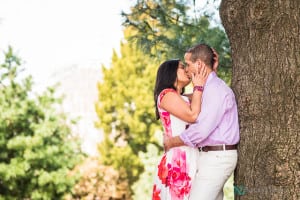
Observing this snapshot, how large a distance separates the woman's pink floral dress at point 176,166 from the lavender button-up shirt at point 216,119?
0.95 ft

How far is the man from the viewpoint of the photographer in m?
3.08

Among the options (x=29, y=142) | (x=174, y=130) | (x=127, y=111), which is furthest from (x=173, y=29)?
(x=127, y=111)

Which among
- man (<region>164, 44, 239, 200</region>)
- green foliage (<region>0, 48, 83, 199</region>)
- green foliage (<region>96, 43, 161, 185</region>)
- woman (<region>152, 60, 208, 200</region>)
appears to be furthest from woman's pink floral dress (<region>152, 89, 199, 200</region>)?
green foliage (<region>96, 43, 161, 185</region>)

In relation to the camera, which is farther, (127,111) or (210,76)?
(127,111)

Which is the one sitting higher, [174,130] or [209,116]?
[209,116]

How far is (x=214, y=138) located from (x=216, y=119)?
0.33 feet

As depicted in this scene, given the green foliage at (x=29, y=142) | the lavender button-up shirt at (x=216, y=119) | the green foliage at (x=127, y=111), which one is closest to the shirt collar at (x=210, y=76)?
the lavender button-up shirt at (x=216, y=119)

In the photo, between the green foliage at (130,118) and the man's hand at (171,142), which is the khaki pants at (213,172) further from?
the green foliage at (130,118)

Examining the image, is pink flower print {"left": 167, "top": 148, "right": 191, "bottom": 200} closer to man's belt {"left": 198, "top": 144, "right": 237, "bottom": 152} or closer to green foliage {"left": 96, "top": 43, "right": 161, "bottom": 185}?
man's belt {"left": 198, "top": 144, "right": 237, "bottom": 152}

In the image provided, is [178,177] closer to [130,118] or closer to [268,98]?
[268,98]

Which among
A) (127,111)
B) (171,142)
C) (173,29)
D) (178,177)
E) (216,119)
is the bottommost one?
(127,111)

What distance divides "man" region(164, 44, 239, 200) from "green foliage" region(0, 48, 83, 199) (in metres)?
9.91

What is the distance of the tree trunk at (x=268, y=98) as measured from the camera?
3002mm

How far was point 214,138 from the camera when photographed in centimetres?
310
